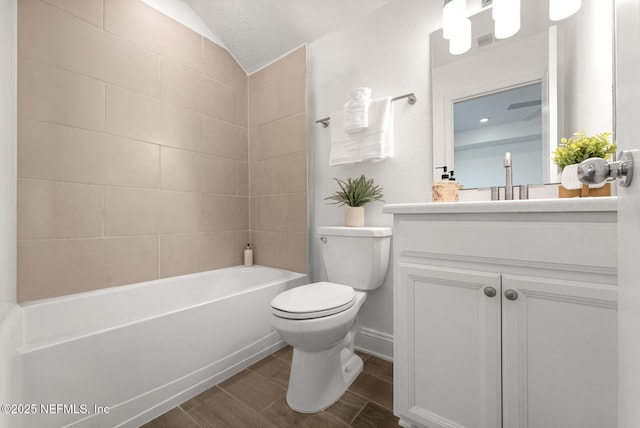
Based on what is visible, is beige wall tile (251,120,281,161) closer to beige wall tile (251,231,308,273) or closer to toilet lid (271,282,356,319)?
beige wall tile (251,231,308,273)

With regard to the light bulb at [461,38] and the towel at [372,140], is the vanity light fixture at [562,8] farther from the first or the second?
the towel at [372,140]

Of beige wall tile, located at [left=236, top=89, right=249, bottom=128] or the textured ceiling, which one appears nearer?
the textured ceiling

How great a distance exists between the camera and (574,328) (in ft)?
2.50

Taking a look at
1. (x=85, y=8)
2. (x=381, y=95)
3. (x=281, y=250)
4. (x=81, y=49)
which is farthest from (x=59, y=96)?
(x=381, y=95)

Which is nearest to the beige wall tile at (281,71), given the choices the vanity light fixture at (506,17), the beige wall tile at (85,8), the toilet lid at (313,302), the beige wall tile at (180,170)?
the beige wall tile at (180,170)

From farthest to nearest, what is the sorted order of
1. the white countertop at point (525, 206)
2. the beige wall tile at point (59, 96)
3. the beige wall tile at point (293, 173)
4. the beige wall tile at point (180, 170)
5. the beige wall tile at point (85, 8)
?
1. the beige wall tile at point (293, 173)
2. the beige wall tile at point (180, 170)
3. the beige wall tile at point (85, 8)
4. the beige wall tile at point (59, 96)
5. the white countertop at point (525, 206)

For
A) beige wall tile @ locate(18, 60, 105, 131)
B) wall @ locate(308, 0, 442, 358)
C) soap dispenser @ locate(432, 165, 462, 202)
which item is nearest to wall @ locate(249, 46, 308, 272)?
wall @ locate(308, 0, 442, 358)

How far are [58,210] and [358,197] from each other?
1.61 m

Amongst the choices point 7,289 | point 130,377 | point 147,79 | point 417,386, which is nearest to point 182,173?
point 147,79

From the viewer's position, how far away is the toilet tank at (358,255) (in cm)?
149

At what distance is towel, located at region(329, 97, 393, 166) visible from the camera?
1614 mm

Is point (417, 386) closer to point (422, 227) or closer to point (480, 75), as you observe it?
point (422, 227)

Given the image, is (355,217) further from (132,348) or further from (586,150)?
(132,348)

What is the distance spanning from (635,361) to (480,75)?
1.42m
